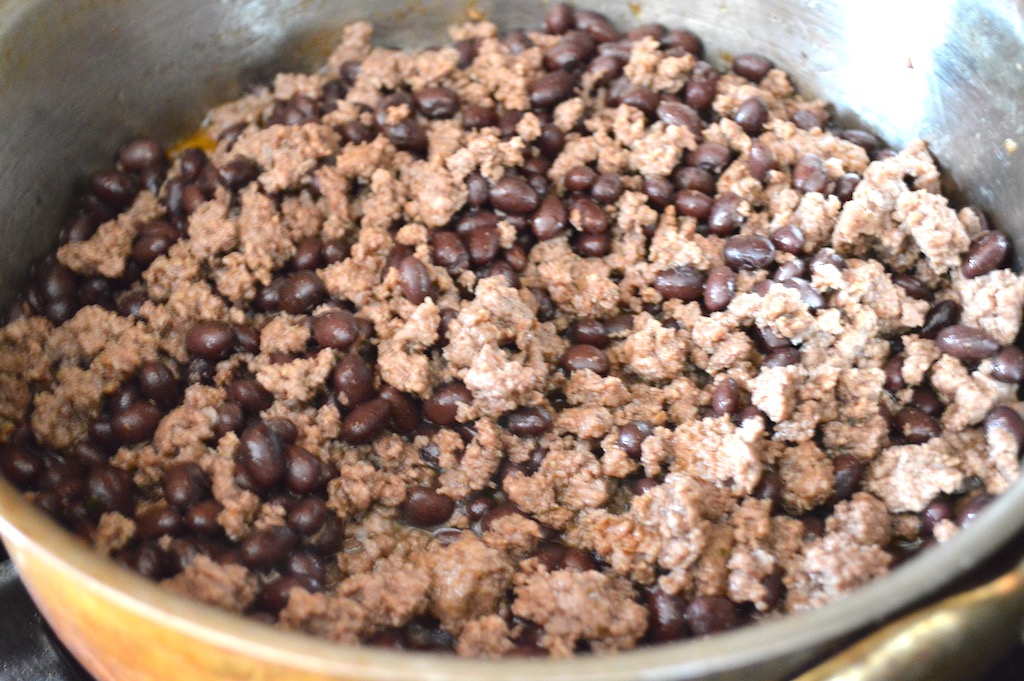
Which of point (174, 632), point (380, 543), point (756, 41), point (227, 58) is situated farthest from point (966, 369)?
point (227, 58)

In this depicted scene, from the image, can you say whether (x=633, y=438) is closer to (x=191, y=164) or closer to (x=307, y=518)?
(x=307, y=518)

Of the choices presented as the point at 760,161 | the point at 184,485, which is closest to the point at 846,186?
the point at 760,161

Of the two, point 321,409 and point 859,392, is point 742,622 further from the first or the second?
point 321,409

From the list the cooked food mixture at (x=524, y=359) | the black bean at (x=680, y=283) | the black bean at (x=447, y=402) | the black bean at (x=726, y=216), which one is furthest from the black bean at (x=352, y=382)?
the black bean at (x=726, y=216)

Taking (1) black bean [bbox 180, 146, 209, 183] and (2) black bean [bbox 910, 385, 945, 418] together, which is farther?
(1) black bean [bbox 180, 146, 209, 183]

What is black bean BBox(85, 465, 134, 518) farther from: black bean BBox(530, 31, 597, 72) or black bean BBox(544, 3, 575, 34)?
black bean BBox(544, 3, 575, 34)

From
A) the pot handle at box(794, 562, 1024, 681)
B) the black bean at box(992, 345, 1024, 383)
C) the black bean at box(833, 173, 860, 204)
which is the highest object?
the pot handle at box(794, 562, 1024, 681)

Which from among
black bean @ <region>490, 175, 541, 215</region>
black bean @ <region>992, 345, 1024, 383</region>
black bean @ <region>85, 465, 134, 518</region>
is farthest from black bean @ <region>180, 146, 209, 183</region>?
black bean @ <region>992, 345, 1024, 383</region>
